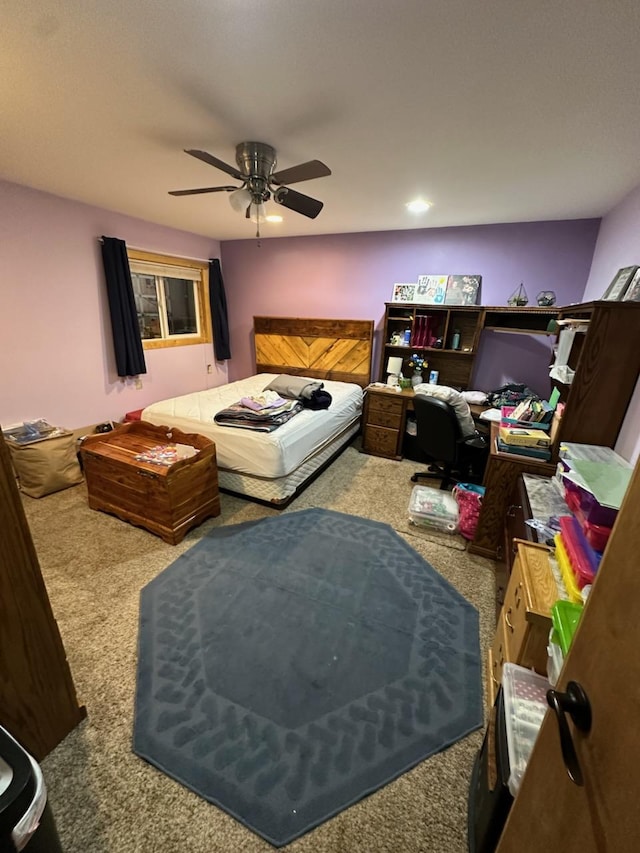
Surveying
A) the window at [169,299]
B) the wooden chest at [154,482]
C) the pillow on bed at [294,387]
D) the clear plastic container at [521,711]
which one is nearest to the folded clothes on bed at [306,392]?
the pillow on bed at [294,387]

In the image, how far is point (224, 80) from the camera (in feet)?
4.71

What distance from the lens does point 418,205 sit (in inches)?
115

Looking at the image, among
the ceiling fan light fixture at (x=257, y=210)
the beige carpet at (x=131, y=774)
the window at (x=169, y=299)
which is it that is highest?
the ceiling fan light fixture at (x=257, y=210)

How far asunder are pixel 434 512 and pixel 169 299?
13.2ft

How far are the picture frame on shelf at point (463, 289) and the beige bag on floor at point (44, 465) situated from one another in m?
3.99

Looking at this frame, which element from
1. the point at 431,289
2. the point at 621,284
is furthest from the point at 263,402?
the point at 621,284

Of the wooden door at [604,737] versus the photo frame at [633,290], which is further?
the photo frame at [633,290]

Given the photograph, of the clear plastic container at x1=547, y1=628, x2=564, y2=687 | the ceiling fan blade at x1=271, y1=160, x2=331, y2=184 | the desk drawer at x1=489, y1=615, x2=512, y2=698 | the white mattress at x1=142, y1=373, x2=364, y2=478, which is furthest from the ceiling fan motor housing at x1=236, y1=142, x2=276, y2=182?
the desk drawer at x1=489, y1=615, x2=512, y2=698

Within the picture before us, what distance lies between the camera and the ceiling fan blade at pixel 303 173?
1757 millimetres

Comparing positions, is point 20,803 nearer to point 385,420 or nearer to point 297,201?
point 297,201

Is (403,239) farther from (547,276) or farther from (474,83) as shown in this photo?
(474,83)

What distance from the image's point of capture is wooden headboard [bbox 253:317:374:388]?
428cm

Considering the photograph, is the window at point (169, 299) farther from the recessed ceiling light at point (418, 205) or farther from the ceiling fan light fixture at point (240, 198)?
the recessed ceiling light at point (418, 205)

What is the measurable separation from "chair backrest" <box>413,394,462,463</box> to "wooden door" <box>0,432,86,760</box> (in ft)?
8.37
